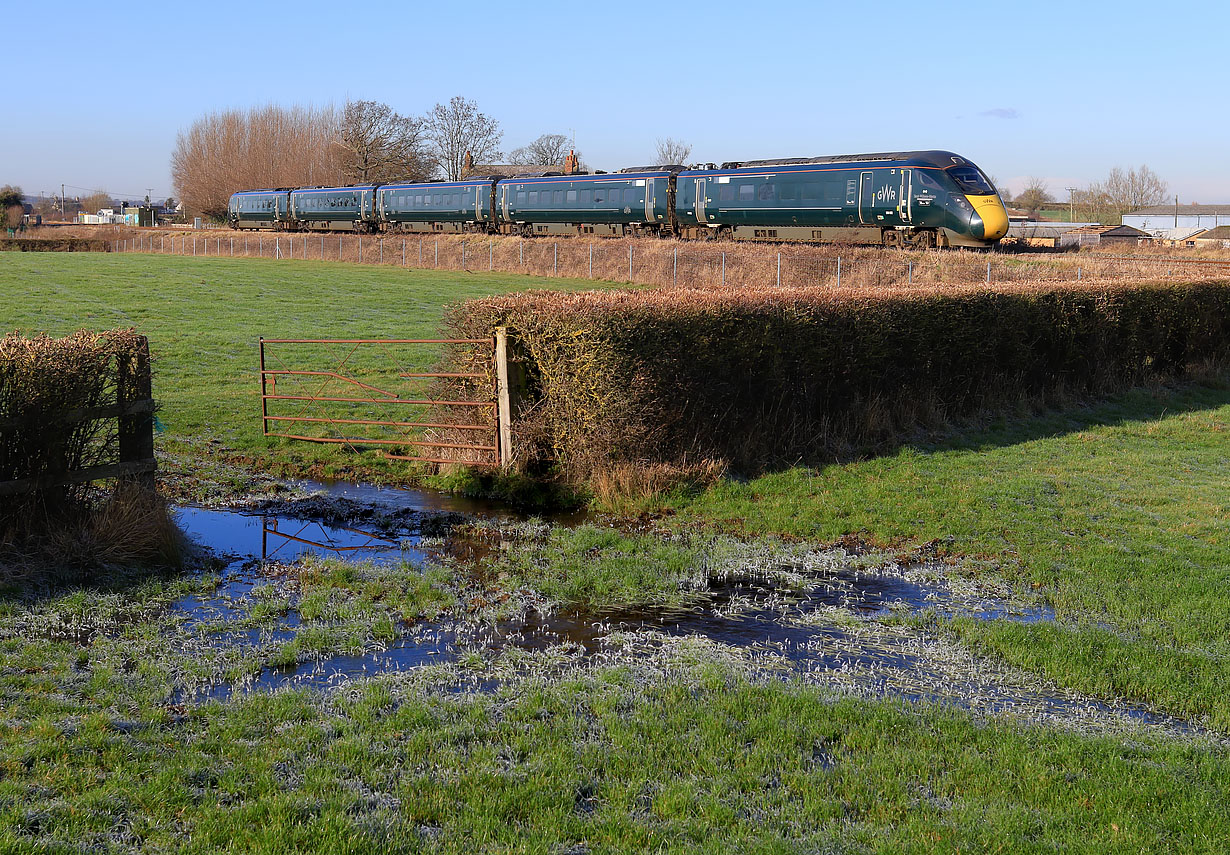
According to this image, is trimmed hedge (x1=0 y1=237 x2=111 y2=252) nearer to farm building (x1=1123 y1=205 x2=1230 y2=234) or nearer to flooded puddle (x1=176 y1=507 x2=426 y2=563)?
flooded puddle (x1=176 y1=507 x2=426 y2=563)

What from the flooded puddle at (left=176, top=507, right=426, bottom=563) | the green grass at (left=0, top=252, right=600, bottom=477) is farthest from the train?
the flooded puddle at (left=176, top=507, right=426, bottom=563)

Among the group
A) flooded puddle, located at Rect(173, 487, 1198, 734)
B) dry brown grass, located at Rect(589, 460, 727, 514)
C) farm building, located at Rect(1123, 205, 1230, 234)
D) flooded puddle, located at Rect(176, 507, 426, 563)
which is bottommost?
flooded puddle, located at Rect(173, 487, 1198, 734)

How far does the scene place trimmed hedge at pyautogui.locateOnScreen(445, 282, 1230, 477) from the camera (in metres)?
9.95

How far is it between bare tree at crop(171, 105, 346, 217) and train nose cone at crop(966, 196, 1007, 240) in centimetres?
7251

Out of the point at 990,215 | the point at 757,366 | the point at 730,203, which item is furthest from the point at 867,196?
the point at 757,366

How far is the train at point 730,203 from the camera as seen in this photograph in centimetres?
2925

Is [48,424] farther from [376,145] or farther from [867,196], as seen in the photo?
[376,145]

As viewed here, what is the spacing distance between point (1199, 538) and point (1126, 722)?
399 centimetres

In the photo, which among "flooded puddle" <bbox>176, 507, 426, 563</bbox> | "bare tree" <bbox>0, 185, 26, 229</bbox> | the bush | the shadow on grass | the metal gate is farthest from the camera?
Answer: "bare tree" <bbox>0, 185, 26, 229</bbox>

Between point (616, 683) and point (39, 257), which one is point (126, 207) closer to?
point (39, 257)

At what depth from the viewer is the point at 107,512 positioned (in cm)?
763

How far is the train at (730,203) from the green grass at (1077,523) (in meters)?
16.5

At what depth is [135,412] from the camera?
26.6 ft

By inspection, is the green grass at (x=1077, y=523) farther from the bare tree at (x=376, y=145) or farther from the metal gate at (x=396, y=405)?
the bare tree at (x=376, y=145)
